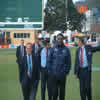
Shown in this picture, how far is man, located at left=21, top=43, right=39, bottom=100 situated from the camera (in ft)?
23.1

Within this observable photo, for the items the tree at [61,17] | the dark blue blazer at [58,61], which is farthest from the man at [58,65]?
the tree at [61,17]

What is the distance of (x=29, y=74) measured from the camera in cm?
712

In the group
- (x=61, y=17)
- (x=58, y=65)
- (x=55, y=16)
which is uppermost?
(x=55, y=16)

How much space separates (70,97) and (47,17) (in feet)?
301

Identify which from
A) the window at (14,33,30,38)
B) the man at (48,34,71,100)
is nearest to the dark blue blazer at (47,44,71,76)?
the man at (48,34,71,100)

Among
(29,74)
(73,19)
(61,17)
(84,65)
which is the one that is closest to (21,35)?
(61,17)

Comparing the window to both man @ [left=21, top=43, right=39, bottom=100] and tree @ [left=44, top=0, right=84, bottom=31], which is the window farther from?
man @ [left=21, top=43, right=39, bottom=100]

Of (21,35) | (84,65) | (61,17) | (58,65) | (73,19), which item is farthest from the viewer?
(73,19)

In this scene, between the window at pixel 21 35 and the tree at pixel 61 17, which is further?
the tree at pixel 61 17

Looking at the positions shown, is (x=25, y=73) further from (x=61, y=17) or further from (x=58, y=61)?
(x=61, y=17)

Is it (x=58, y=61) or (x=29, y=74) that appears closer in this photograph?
(x=58, y=61)

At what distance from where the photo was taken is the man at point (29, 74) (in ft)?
23.1

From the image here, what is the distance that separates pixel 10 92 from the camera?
1073 centimetres

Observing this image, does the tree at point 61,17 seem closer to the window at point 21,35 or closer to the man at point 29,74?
the window at point 21,35
